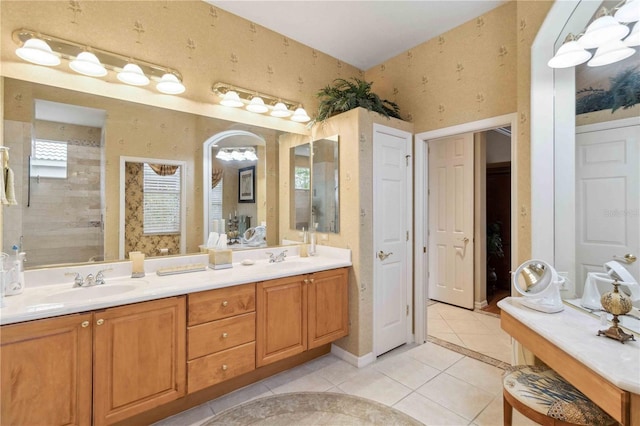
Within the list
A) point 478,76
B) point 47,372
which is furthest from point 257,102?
point 47,372

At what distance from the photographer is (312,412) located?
6.60 feet

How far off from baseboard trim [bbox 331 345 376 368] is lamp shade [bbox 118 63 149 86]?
2.71 metres

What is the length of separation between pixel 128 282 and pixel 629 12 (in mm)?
3159

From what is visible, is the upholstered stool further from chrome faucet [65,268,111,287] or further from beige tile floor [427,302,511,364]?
chrome faucet [65,268,111,287]

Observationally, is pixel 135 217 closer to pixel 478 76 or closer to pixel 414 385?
pixel 414 385

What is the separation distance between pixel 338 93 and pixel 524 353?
2.55 meters

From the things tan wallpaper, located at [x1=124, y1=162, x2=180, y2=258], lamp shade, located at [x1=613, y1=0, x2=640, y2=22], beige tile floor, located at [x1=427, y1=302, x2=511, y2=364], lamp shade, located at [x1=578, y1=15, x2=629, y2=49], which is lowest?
beige tile floor, located at [x1=427, y1=302, x2=511, y2=364]

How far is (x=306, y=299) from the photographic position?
7.82ft

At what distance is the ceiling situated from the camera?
8.09 ft

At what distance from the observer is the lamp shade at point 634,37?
4.92 ft

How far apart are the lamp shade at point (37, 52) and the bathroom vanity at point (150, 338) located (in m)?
1.34

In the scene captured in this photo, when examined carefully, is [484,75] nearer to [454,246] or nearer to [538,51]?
[538,51]

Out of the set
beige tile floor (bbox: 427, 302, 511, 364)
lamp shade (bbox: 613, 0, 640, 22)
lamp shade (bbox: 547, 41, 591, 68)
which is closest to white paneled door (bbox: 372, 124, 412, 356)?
beige tile floor (bbox: 427, 302, 511, 364)

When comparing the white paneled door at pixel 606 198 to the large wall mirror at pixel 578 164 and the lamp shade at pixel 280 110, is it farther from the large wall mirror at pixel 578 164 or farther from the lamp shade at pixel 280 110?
the lamp shade at pixel 280 110
